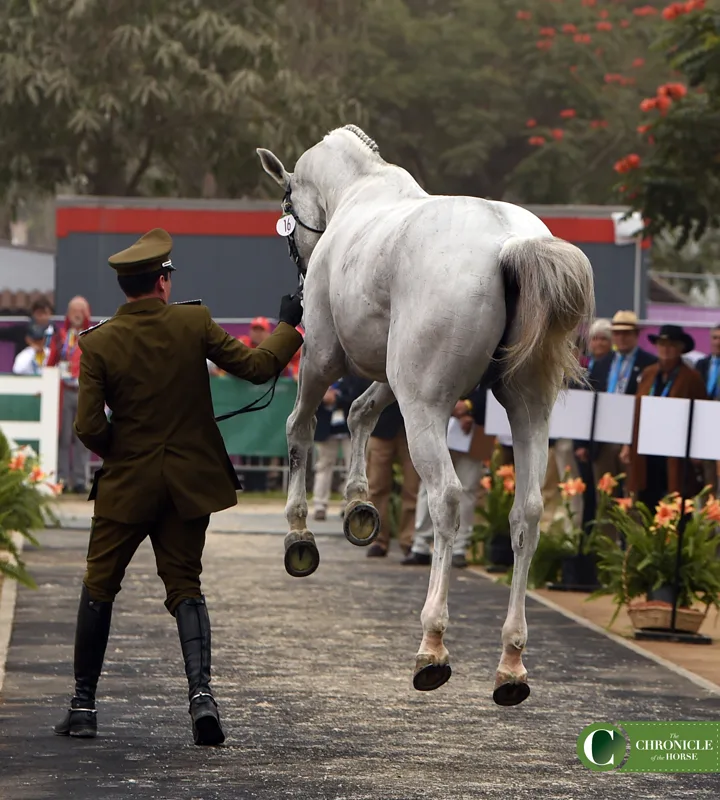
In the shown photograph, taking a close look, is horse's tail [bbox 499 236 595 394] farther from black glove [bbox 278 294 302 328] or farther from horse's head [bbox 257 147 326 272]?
horse's head [bbox 257 147 326 272]

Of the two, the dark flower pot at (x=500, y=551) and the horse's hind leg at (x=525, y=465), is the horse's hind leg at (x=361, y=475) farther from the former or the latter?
the dark flower pot at (x=500, y=551)

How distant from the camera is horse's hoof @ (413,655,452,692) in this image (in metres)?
6.55

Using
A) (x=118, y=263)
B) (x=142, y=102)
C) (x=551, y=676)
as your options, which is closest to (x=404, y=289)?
(x=118, y=263)

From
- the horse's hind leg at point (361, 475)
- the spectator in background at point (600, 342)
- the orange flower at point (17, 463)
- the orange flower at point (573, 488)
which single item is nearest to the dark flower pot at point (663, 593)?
the orange flower at point (573, 488)

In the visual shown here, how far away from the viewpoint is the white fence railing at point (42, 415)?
18.3 m

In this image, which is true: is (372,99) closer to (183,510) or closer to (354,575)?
(354,575)

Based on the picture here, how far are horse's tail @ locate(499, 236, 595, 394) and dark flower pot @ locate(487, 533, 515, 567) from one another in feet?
28.9

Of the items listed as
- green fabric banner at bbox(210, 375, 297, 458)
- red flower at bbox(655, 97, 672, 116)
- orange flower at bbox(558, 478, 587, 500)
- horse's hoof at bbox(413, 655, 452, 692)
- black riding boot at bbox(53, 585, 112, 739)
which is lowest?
green fabric banner at bbox(210, 375, 297, 458)

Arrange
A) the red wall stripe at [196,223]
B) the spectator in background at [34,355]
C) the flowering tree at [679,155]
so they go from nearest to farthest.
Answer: the flowering tree at [679,155] < the spectator in background at [34,355] < the red wall stripe at [196,223]

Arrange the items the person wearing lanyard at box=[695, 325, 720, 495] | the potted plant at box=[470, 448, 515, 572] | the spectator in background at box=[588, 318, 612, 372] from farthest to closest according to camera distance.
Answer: the spectator in background at box=[588, 318, 612, 372] → the potted plant at box=[470, 448, 515, 572] → the person wearing lanyard at box=[695, 325, 720, 495]

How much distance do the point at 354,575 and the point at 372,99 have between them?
24.3 meters

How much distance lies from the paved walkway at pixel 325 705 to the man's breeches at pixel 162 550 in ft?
1.98

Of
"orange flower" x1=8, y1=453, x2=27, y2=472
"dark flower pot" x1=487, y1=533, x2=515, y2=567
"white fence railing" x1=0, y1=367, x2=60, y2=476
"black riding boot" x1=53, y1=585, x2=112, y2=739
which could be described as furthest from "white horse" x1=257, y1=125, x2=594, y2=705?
"white fence railing" x1=0, y1=367, x2=60, y2=476

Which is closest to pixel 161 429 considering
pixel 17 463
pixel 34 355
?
pixel 17 463
